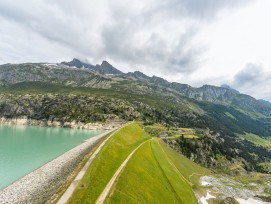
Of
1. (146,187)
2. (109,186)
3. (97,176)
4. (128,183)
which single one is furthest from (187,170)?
(109,186)

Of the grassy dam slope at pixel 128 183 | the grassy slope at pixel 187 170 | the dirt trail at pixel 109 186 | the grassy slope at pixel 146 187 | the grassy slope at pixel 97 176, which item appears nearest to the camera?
the grassy slope at pixel 97 176

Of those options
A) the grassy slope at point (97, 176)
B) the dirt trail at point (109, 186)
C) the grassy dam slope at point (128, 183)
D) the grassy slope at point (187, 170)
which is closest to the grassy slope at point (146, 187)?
the grassy dam slope at point (128, 183)

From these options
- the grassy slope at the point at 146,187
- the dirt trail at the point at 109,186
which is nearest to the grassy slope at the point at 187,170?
the grassy slope at the point at 146,187

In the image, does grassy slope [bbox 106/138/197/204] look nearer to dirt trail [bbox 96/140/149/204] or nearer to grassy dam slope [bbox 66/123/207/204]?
grassy dam slope [bbox 66/123/207/204]

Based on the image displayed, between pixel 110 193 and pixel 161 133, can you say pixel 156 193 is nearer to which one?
pixel 110 193

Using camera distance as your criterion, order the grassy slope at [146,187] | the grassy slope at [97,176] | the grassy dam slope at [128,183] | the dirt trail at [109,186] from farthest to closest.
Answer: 1. the grassy slope at [146,187]
2. the grassy dam slope at [128,183]
3. the dirt trail at [109,186]
4. the grassy slope at [97,176]

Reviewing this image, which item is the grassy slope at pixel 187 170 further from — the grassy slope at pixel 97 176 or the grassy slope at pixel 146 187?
the grassy slope at pixel 97 176

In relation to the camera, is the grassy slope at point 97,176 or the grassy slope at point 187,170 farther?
the grassy slope at point 187,170

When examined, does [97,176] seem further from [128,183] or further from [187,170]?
[187,170]

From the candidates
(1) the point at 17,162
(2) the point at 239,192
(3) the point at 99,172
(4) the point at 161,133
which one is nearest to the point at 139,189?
(3) the point at 99,172

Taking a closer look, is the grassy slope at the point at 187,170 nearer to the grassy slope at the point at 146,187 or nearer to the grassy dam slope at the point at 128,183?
the grassy dam slope at the point at 128,183

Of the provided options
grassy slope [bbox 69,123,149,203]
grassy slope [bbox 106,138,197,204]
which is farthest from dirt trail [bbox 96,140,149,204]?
grassy slope [bbox 106,138,197,204]

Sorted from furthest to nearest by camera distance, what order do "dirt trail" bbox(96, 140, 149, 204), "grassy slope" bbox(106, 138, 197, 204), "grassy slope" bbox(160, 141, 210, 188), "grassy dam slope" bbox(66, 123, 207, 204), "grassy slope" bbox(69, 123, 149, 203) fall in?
"grassy slope" bbox(160, 141, 210, 188)
"grassy slope" bbox(106, 138, 197, 204)
"grassy dam slope" bbox(66, 123, 207, 204)
"dirt trail" bbox(96, 140, 149, 204)
"grassy slope" bbox(69, 123, 149, 203)
